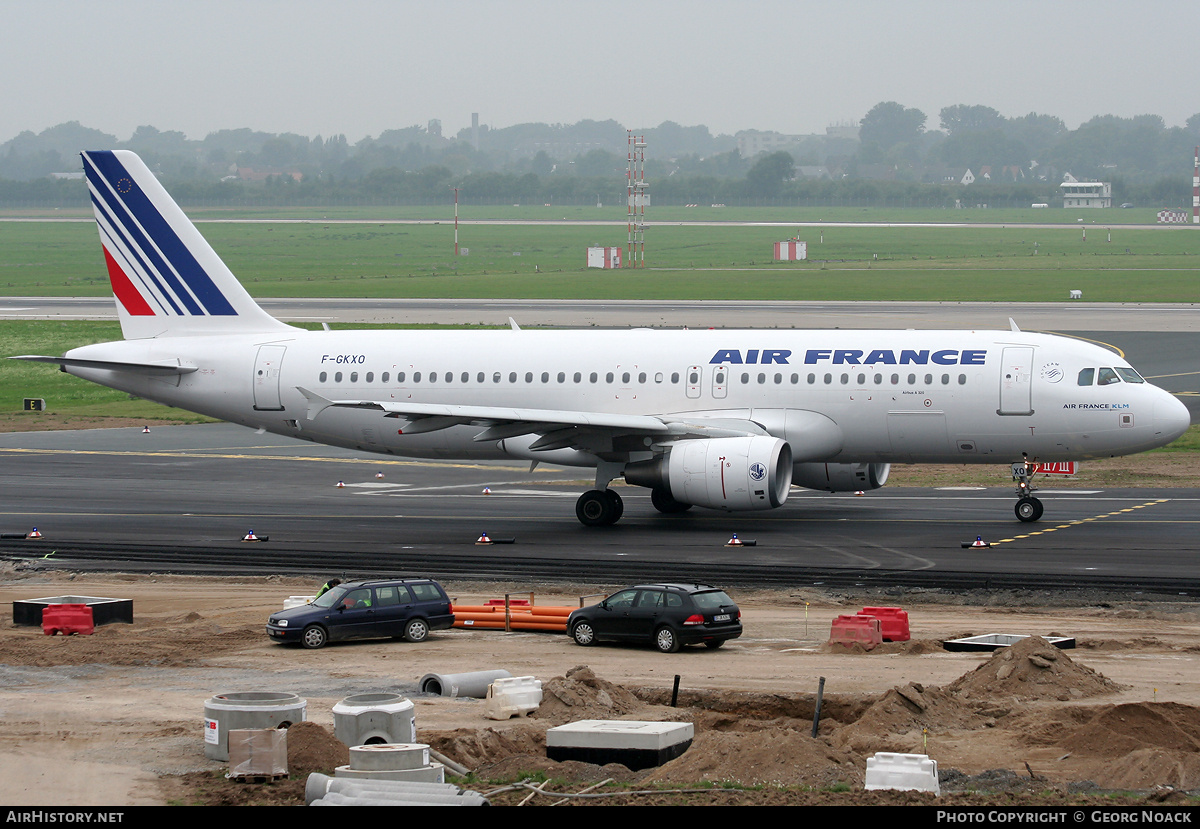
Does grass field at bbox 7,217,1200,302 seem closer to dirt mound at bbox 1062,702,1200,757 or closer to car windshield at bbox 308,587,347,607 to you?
car windshield at bbox 308,587,347,607

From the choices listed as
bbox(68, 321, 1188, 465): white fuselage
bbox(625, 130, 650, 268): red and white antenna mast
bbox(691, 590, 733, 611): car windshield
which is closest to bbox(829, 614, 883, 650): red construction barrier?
bbox(691, 590, 733, 611): car windshield

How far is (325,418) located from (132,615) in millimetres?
15181

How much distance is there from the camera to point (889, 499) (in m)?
49.6

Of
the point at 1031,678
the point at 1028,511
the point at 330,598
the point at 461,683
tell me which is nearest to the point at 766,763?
the point at 1031,678

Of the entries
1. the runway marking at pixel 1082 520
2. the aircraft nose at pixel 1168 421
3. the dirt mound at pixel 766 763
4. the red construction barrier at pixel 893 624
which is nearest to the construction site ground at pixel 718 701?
the dirt mound at pixel 766 763

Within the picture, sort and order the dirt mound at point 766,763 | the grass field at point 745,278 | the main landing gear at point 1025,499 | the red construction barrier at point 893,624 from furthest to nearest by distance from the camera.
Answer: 1. the grass field at point 745,278
2. the main landing gear at point 1025,499
3. the red construction barrier at point 893,624
4. the dirt mound at point 766,763

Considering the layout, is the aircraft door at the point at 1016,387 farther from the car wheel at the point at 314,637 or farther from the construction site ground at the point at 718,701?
the car wheel at the point at 314,637

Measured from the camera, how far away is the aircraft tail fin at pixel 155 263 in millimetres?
48781

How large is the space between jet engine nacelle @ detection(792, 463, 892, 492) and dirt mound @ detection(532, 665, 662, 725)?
839 inches

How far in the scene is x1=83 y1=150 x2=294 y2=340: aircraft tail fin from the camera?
160 ft

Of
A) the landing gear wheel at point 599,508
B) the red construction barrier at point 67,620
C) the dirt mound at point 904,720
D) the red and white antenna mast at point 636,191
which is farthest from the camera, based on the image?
the red and white antenna mast at point 636,191

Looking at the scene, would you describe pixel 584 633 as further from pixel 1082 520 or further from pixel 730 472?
pixel 1082 520

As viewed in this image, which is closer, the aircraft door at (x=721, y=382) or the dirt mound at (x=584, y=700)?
the dirt mound at (x=584, y=700)
